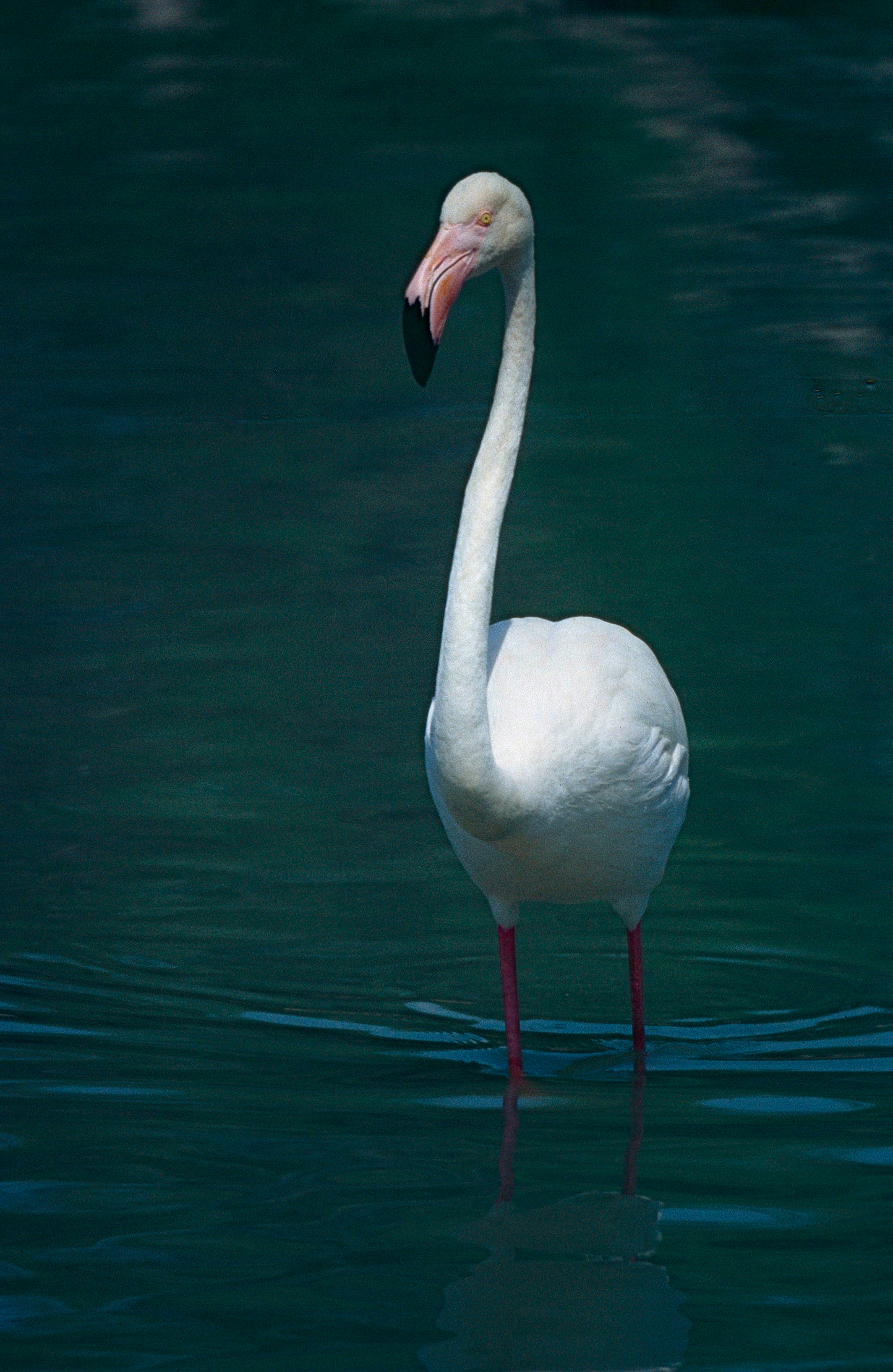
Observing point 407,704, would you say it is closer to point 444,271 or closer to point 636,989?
point 636,989

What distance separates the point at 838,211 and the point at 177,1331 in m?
13.0

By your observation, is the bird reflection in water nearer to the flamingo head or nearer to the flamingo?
the flamingo

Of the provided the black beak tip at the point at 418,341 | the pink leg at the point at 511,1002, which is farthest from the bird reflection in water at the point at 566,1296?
the black beak tip at the point at 418,341

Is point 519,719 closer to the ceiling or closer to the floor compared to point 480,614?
closer to the floor

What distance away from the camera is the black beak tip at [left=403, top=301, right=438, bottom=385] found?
15.7ft

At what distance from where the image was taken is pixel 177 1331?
3.99m

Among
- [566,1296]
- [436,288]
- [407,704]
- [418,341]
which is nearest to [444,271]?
[436,288]

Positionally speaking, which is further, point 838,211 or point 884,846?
point 838,211

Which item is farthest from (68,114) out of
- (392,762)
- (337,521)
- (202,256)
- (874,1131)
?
(874,1131)

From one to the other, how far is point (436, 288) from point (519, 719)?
3.22 ft

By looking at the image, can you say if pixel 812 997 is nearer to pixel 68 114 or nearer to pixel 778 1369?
pixel 778 1369

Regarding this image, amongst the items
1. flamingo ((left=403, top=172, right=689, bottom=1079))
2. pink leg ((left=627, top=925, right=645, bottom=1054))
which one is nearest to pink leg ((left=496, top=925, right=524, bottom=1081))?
flamingo ((left=403, top=172, right=689, bottom=1079))

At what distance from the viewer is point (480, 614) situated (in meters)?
4.95

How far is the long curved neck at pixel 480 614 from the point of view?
4871 mm
